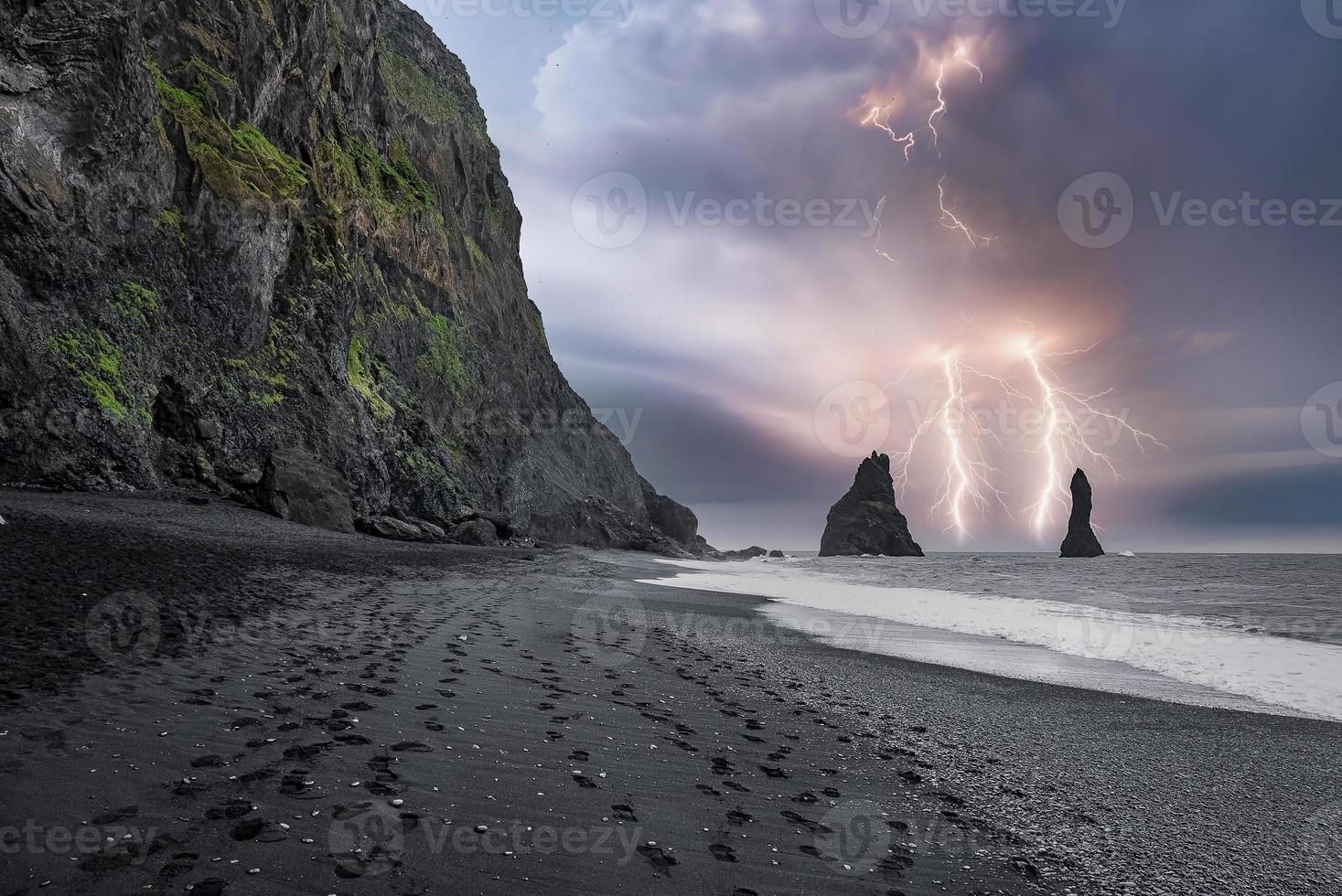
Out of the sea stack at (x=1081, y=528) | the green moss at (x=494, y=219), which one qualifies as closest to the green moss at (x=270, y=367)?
the green moss at (x=494, y=219)

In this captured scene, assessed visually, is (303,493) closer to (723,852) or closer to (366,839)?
(366,839)

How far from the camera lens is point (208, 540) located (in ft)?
46.9

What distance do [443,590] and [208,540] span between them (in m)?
5.46

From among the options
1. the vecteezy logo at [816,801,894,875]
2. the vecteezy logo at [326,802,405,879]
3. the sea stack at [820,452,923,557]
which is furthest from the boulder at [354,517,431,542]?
the sea stack at [820,452,923,557]

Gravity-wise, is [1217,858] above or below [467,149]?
below

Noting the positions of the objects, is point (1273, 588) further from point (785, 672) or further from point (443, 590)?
point (443, 590)

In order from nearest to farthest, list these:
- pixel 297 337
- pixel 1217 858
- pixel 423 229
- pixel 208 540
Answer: pixel 1217 858
pixel 208 540
pixel 297 337
pixel 423 229

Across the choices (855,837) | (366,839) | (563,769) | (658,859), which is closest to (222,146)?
(563,769)

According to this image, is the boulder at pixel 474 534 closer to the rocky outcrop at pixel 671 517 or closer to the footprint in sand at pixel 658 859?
the footprint in sand at pixel 658 859

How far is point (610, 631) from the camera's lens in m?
11.4

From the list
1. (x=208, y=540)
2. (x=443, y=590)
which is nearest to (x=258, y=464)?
(x=208, y=540)

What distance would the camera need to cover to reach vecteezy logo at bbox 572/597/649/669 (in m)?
9.02

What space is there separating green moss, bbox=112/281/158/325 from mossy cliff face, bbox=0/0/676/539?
0.23 ft

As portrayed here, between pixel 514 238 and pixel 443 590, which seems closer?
pixel 443 590
